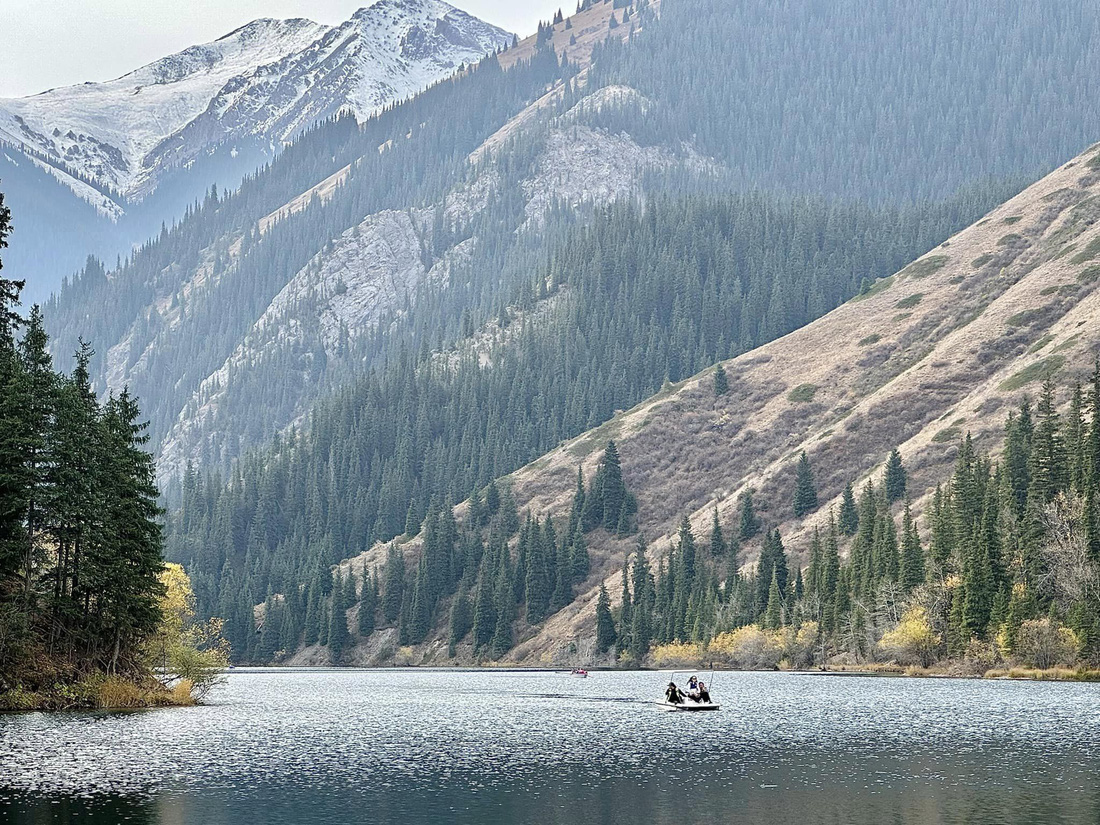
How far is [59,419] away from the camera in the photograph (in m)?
81.9

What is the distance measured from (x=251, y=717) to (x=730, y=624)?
102 m

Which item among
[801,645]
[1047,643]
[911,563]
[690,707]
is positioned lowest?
[690,707]

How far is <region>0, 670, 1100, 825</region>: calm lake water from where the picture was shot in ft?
160

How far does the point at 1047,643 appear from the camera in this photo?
124 meters

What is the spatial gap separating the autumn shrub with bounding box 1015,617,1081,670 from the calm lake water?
18.2 metres

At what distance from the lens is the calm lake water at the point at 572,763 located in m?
48.8

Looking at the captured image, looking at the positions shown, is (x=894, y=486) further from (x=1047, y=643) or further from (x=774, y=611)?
(x=1047, y=643)

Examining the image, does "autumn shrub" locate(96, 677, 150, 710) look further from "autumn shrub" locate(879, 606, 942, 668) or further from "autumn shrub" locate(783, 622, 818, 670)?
"autumn shrub" locate(783, 622, 818, 670)

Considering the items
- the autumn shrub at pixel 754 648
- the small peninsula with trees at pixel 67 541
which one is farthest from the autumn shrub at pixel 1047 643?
the small peninsula with trees at pixel 67 541

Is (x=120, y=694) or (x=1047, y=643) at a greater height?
(x=1047, y=643)

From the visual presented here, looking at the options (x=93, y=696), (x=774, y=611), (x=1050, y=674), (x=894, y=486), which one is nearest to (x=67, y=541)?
(x=93, y=696)

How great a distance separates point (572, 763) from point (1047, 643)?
75947 mm

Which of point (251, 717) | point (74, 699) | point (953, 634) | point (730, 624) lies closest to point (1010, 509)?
point (953, 634)

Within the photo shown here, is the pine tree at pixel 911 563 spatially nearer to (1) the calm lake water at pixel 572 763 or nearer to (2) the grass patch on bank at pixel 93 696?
(1) the calm lake water at pixel 572 763
